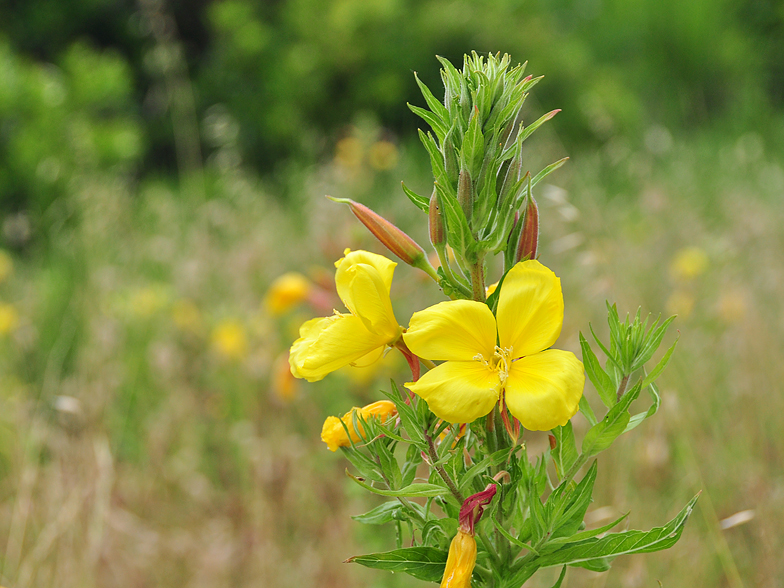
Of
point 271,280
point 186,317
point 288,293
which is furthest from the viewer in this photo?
point 271,280

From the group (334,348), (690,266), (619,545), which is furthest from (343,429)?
(690,266)

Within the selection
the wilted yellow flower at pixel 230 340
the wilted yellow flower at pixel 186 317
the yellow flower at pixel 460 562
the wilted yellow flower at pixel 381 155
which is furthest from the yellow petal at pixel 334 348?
the wilted yellow flower at pixel 381 155

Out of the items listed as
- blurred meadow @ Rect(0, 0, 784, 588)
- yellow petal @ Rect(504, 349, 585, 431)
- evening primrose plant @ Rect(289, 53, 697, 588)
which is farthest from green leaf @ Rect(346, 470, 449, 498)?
blurred meadow @ Rect(0, 0, 784, 588)

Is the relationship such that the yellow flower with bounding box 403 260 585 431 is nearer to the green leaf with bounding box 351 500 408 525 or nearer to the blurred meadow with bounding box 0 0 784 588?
the green leaf with bounding box 351 500 408 525

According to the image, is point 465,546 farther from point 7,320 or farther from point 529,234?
point 7,320

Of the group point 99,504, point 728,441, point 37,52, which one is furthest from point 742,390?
point 37,52

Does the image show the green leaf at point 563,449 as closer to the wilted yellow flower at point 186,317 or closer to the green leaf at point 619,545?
the green leaf at point 619,545

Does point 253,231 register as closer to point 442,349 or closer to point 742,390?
point 742,390

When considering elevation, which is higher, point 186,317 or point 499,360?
point 186,317
